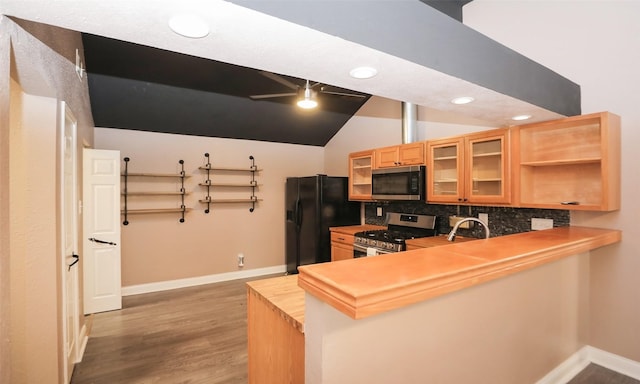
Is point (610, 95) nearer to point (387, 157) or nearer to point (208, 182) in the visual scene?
point (387, 157)

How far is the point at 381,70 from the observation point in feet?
4.96

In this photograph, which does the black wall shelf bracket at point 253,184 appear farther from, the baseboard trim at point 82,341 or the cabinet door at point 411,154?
the baseboard trim at point 82,341

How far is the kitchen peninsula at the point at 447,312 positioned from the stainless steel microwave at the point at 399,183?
4.81 ft

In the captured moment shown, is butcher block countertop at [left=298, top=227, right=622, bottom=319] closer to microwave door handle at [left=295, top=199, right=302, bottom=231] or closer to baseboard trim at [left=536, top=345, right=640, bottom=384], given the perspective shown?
baseboard trim at [left=536, top=345, right=640, bottom=384]

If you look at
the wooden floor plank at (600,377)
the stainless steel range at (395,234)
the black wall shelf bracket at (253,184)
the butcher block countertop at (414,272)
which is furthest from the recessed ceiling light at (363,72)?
the black wall shelf bracket at (253,184)

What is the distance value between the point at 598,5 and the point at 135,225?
558cm

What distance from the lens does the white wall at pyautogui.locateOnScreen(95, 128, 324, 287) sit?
4.40 metres

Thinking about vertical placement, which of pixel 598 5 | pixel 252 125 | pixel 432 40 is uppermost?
pixel 598 5

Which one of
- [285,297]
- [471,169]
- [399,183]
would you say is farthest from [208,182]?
[471,169]

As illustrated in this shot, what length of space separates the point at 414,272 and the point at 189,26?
125 centimetres

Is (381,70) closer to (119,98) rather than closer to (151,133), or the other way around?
(119,98)

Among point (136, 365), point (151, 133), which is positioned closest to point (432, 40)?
point (136, 365)

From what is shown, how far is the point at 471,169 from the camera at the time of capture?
310 cm

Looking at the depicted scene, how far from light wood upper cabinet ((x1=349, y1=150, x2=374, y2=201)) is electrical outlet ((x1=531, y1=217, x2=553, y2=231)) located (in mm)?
2076
